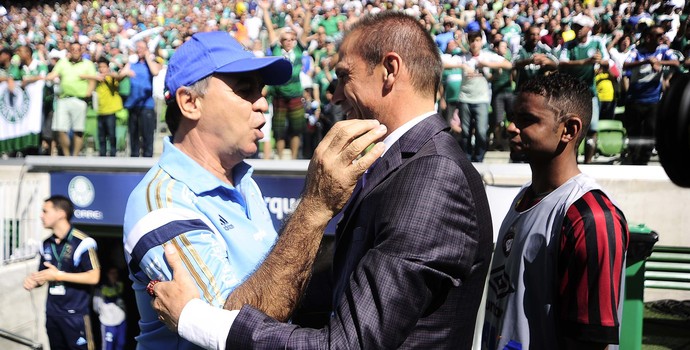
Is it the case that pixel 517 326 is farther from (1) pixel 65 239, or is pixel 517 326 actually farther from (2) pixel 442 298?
(1) pixel 65 239

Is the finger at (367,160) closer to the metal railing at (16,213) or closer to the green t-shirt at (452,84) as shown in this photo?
the green t-shirt at (452,84)

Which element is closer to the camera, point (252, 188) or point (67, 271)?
point (252, 188)

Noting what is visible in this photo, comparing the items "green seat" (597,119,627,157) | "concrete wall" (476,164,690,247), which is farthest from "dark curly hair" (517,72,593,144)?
"green seat" (597,119,627,157)

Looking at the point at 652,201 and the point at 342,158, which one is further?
the point at 652,201

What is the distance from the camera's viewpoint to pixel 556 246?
99.0 inches

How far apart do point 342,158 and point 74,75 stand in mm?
9094

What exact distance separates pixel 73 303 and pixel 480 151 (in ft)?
15.2

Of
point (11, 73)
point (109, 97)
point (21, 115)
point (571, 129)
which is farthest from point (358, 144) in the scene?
point (11, 73)

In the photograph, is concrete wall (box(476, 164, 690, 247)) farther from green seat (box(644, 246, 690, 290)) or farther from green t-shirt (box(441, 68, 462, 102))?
green t-shirt (box(441, 68, 462, 102))

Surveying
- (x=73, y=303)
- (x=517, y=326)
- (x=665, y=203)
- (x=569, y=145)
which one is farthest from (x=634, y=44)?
(x=73, y=303)

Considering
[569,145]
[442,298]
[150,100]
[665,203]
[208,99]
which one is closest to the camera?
[442,298]

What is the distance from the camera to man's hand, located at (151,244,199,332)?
1.69m

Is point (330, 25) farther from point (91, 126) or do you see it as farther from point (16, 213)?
point (16, 213)

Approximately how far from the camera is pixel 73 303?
20.7 ft
